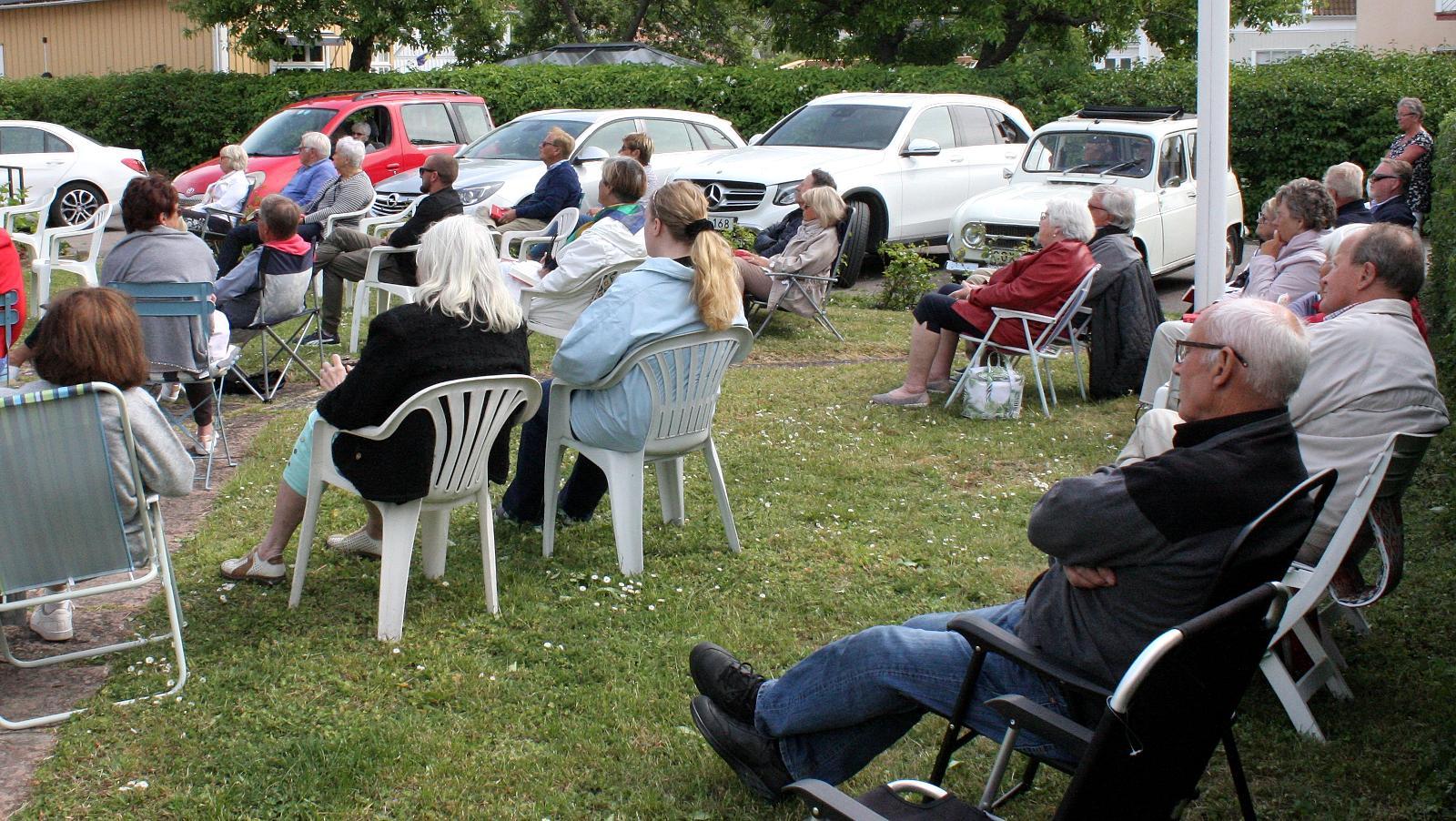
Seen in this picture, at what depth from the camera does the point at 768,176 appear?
12023mm

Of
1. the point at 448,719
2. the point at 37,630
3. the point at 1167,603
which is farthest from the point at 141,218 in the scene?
the point at 1167,603

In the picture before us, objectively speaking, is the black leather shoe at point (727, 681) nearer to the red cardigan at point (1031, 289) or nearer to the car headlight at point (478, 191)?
the red cardigan at point (1031, 289)

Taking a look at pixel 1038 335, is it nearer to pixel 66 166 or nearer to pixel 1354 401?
pixel 1354 401

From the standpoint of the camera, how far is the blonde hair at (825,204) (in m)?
9.62

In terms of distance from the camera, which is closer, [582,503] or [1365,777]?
[1365,777]

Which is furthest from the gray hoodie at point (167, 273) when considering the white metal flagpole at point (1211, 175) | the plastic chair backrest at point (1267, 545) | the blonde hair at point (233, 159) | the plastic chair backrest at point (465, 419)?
the blonde hair at point (233, 159)

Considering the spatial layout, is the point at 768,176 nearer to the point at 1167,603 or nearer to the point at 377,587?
the point at 377,587

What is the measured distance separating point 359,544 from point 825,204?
534 centimetres

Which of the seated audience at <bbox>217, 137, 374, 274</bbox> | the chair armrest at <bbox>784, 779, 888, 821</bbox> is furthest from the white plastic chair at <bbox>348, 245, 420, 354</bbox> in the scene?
the chair armrest at <bbox>784, 779, 888, 821</bbox>

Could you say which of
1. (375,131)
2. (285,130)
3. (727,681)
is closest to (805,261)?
(727,681)

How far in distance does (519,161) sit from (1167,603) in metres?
11.4

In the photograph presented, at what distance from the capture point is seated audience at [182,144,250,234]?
12.0 meters

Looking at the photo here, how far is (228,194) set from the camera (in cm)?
1252

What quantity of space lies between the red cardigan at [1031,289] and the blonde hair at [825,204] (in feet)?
6.52
